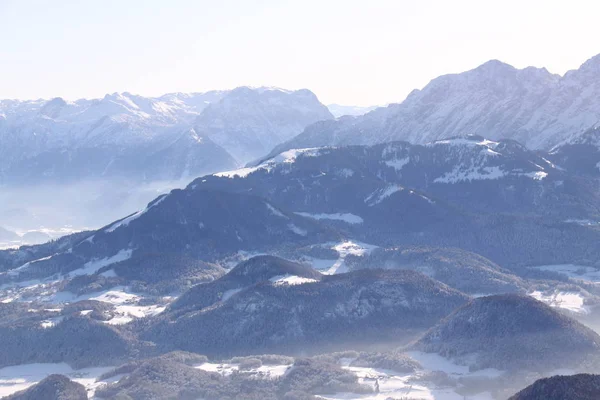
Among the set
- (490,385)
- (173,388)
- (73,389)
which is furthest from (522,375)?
(73,389)

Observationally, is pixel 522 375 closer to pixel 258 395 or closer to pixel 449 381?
pixel 449 381

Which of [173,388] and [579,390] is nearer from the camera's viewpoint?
[579,390]

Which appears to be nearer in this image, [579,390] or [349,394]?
[579,390]

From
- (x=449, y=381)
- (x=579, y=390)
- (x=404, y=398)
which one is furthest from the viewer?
(x=449, y=381)

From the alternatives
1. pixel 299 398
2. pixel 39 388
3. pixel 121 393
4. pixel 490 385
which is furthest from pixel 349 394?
pixel 39 388

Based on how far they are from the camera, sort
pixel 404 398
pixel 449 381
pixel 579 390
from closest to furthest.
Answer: pixel 579 390
pixel 404 398
pixel 449 381

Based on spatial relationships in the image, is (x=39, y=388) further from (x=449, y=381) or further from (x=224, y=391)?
(x=449, y=381)
